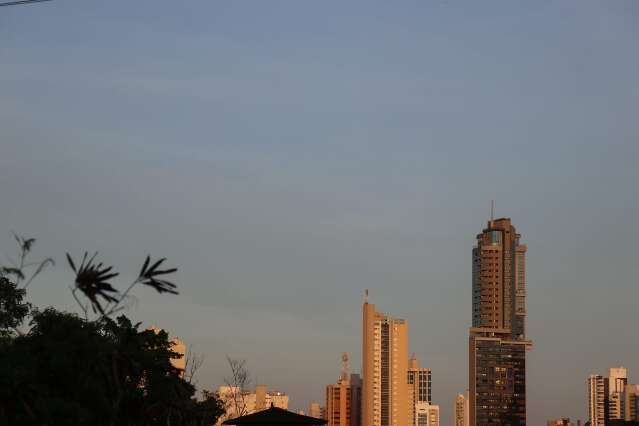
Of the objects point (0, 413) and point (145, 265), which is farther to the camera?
point (0, 413)

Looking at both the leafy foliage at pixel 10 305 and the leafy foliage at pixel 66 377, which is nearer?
the leafy foliage at pixel 66 377

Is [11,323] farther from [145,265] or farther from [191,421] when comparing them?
[145,265]

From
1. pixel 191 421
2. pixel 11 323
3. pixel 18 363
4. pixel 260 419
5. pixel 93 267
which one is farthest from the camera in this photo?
pixel 191 421

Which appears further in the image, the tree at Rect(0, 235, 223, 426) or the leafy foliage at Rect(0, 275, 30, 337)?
the leafy foliage at Rect(0, 275, 30, 337)

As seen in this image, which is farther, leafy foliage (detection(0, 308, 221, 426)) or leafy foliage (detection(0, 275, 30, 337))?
leafy foliage (detection(0, 275, 30, 337))

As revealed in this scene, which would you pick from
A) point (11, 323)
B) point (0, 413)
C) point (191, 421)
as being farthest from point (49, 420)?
point (191, 421)

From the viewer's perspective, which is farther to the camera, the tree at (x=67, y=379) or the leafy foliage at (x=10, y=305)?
the leafy foliage at (x=10, y=305)

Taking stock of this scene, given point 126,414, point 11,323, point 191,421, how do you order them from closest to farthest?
point 126,414
point 11,323
point 191,421

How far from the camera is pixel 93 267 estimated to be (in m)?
16.8

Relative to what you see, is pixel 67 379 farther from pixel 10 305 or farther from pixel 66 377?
pixel 10 305

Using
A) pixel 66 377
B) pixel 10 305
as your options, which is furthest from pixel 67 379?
pixel 10 305

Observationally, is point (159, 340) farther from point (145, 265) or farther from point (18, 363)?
point (145, 265)

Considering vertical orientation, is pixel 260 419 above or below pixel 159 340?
below

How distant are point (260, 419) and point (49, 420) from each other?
8.23 metres
